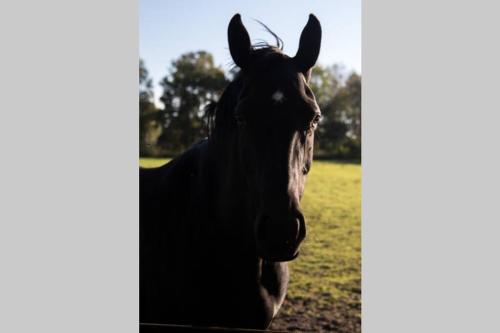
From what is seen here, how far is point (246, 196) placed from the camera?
6.18ft

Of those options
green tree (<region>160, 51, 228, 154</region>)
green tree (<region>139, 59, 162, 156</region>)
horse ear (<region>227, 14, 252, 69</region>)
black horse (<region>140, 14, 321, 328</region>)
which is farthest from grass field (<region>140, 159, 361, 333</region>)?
horse ear (<region>227, 14, 252, 69</region>)

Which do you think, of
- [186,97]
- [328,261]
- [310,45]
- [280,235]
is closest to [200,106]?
[186,97]

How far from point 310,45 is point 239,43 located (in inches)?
13.7

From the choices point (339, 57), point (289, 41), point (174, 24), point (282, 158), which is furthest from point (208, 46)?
point (282, 158)

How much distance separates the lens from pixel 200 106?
8.55 feet

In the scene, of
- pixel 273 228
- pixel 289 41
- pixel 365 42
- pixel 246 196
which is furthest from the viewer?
pixel 365 42

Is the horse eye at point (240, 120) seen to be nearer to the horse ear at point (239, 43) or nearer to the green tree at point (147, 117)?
the horse ear at point (239, 43)

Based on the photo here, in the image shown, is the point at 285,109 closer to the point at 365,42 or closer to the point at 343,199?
the point at 365,42

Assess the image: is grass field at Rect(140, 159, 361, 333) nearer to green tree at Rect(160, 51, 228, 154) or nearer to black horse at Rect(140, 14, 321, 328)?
green tree at Rect(160, 51, 228, 154)

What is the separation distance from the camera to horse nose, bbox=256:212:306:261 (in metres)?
1.53

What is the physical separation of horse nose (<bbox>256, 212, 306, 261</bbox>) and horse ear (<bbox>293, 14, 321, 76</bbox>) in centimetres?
79

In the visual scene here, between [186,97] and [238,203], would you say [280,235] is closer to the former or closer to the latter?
[238,203]

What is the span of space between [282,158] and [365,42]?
1.14 metres

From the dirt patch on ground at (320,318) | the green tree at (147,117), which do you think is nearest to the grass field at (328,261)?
the dirt patch on ground at (320,318)
